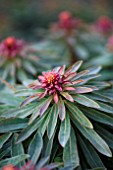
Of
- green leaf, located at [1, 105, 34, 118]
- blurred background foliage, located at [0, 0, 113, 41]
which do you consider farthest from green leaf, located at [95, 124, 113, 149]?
blurred background foliage, located at [0, 0, 113, 41]

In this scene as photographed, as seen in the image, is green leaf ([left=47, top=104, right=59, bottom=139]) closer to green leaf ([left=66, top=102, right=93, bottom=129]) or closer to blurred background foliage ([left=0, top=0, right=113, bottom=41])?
green leaf ([left=66, top=102, right=93, bottom=129])

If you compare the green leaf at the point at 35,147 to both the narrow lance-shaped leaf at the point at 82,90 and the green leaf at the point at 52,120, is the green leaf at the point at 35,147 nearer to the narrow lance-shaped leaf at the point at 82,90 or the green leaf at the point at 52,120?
the green leaf at the point at 52,120

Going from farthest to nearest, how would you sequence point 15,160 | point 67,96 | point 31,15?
1. point 31,15
2. point 67,96
3. point 15,160

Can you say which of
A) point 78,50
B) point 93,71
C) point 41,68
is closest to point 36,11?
point 78,50

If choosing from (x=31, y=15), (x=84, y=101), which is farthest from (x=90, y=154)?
(x=31, y=15)

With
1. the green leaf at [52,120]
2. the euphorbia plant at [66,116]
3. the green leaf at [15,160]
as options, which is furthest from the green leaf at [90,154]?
the green leaf at [15,160]

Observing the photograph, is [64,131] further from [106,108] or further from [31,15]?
[31,15]

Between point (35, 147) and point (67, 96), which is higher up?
point (67, 96)

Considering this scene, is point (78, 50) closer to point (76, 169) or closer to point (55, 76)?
point (55, 76)
